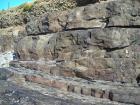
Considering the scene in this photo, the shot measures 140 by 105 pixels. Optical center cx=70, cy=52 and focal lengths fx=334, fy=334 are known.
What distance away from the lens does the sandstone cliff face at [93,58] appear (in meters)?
16.7

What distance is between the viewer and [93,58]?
18.5 metres

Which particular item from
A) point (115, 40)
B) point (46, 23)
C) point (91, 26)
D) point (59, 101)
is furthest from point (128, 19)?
point (46, 23)

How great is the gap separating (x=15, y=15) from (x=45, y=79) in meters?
21.7

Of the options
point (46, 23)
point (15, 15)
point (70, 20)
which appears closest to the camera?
point (70, 20)

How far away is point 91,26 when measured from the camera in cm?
2069

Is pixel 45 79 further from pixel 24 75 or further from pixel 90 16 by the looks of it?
pixel 90 16

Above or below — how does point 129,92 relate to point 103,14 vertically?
below

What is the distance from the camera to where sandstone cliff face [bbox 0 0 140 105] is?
16.7 metres

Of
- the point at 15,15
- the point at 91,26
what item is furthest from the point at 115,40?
the point at 15,15

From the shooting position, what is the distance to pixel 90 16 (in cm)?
2098

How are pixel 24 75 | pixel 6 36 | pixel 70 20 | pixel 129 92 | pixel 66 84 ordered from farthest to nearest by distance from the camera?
pixel 6 36
pixel 70 20
pixel 24 75
pixel 66 84
pixel 129 92

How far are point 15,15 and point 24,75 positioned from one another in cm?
2034

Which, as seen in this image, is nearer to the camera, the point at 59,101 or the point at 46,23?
the point at 59,101

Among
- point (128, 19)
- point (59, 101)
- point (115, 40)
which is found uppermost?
point (128, 19)
